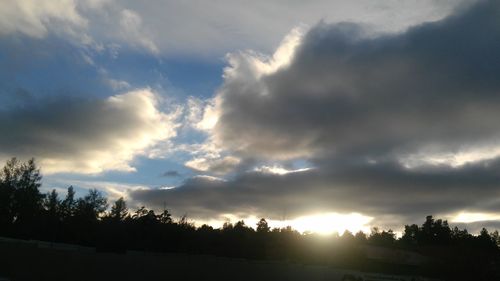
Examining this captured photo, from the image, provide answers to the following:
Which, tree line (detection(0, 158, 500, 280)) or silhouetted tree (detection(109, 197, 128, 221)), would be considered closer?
tree line (detection(0, 158, 500, 280))

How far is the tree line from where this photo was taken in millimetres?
80312

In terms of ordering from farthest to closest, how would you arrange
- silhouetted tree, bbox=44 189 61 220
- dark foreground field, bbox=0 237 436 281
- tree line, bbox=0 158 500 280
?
1. silhouetted tree, bbox=44 189 61 220
2. tree line, bbox=0 158 500 280
3. dark foreground field, bbox=0 237 436 281

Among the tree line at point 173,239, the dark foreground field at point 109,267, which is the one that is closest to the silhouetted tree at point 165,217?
the tree line at point 173,239

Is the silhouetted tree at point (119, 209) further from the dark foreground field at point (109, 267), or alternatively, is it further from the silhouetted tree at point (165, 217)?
the dark foreground field at point (109, 267)

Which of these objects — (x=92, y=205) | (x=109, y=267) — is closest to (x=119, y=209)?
(x=92, y=205)

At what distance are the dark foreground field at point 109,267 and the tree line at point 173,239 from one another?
28329 mm

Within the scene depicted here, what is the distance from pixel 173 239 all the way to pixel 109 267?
2421 inches

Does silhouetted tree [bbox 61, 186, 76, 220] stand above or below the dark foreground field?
above

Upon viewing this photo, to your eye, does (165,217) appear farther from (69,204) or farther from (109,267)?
(109,267)

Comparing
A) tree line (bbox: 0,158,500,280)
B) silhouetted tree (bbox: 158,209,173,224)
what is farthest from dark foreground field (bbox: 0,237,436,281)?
silhouetted tree (bbox: 158,209,173,224)

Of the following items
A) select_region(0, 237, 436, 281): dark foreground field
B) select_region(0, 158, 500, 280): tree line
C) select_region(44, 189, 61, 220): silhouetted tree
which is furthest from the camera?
select_region(44, 189, 61, 220): silhouetted tree

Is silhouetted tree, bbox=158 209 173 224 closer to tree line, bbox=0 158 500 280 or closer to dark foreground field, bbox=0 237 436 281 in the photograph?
tree line, bbox=0 158 500 280

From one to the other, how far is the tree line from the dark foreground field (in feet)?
92.9

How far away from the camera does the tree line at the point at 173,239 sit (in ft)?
263
